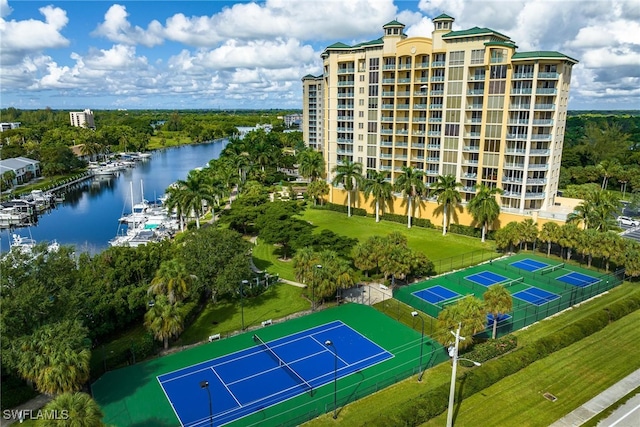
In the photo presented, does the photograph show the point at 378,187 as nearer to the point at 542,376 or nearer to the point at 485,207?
the point at 485,207

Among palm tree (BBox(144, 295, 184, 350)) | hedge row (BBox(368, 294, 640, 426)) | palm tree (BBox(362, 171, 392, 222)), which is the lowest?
hedge row (BBox(368, 294, 640, 426))

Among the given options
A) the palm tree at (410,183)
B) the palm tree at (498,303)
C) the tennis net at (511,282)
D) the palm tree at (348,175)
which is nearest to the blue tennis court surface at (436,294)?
the tennis net at (511,282)

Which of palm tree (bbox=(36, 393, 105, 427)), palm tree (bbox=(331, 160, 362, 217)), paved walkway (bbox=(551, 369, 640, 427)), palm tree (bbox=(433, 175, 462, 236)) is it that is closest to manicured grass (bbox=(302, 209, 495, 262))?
palm tree (bbox=(433, 175, 462, 236))

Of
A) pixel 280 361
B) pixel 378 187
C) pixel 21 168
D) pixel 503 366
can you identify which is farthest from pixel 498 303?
pixel 21 168

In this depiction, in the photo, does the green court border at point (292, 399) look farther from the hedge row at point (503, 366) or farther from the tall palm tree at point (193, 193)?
the tall palm tree at point (193, 193)

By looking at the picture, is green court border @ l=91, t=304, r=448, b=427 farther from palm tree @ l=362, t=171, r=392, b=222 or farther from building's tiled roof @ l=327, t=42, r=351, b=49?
building's tiled roof @ l=327, t=42, r=351, b=49
